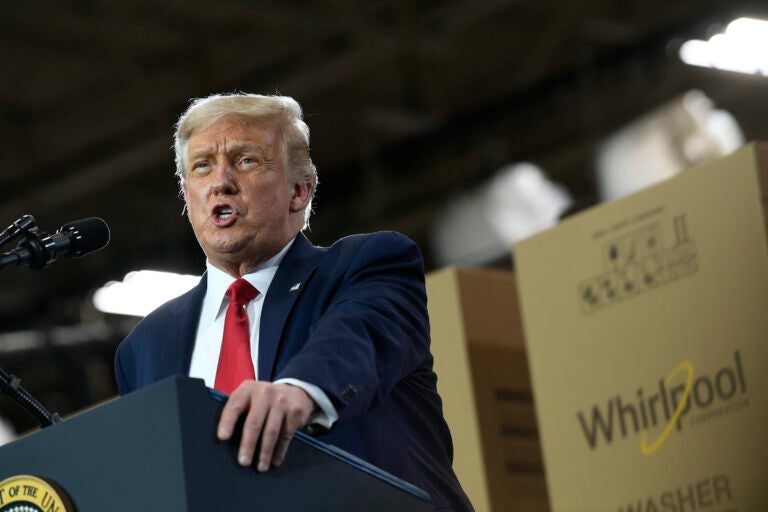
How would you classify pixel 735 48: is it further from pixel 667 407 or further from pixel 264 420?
pixel 264 420

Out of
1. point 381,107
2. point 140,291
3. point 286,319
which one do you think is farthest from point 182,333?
point 140,291

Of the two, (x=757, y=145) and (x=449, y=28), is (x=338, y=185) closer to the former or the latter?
(x=449, y=28)

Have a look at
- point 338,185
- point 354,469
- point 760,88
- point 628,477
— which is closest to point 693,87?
point 760,88

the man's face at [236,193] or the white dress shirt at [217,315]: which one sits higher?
the man's face at [236,193]

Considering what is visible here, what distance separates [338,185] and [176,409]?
5.97m

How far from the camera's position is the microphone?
1.63 meters

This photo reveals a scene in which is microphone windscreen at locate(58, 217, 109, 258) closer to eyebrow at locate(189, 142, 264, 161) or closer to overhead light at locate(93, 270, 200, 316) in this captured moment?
eyebrow at locate(189, 142, 264, 161)

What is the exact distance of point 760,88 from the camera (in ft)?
22.4

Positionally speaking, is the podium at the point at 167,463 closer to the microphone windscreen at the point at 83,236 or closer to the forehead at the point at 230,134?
the microphone windscreen at the point at 83,236

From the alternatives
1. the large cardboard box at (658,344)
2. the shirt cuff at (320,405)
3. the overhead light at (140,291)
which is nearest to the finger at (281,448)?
the shirt cuff at (320,405)

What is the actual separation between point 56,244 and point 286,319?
1.00 ft

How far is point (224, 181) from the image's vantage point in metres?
1.96

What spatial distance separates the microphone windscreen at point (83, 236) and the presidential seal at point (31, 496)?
0.41m

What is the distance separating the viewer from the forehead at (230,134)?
6.52 feet
